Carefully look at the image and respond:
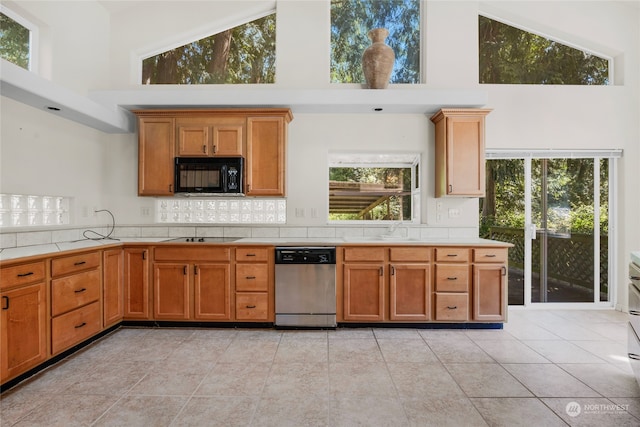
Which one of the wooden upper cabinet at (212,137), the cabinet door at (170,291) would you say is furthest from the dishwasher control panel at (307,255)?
the wooden upper cabinet at (212,137)

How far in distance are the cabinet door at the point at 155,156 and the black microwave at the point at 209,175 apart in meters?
0.15

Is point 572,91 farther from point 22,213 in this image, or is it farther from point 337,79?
point 22,213

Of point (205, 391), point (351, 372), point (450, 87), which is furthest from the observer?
point (450, 87)

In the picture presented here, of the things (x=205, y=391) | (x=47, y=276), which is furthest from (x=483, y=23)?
(x=47, y=276)

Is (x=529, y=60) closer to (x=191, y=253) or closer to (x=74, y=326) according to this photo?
(x=191, y=253)

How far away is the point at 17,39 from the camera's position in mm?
2879

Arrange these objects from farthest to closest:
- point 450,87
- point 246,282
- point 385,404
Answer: point 450,87, point 246,282, point 385,404

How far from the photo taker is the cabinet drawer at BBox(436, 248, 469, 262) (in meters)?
3.27

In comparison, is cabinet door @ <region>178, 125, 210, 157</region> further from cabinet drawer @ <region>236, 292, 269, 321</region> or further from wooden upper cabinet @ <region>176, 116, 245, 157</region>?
cabinet drawer @ <region>236, 292, 269, 321</region>

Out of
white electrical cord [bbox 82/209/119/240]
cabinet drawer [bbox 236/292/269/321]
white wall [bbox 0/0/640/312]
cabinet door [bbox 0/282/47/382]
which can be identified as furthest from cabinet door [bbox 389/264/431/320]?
white electrical cord [bbox 82/209/119/240]

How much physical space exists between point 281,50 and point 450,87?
2.06m

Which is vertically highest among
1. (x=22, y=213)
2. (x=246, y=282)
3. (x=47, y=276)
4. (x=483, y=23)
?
(x=483, y=23)

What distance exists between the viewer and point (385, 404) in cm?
199

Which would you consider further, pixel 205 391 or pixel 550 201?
pixel 550 201
